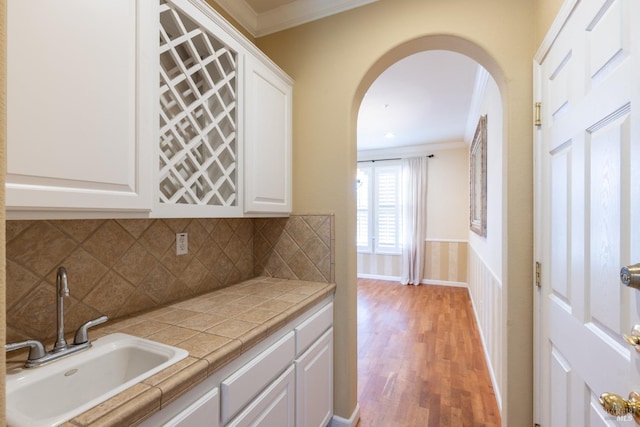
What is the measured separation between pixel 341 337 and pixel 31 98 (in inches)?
66.1

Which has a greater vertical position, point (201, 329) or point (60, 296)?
point (60, 296)

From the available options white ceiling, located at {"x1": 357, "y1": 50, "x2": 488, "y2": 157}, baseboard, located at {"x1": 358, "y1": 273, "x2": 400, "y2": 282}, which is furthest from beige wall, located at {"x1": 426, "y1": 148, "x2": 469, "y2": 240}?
baseboard, located at {"x1": 358, "y1": 273, "x2": 400, "y2": 282}

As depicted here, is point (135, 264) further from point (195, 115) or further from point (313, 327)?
point (313, 327)

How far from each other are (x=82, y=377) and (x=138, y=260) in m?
0.50

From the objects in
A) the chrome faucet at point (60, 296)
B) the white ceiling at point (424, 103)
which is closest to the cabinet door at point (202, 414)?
the chrome faucet at point (60, 296)

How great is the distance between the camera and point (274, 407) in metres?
1.15

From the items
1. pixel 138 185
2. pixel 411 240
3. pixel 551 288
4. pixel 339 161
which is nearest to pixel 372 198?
pixel 411 240

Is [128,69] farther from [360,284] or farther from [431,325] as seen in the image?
[360,284]

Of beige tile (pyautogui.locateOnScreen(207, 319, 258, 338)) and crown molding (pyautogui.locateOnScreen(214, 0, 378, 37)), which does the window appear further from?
beige tile (pyautogui.locateOnScreen(207, 319, 258, 338))

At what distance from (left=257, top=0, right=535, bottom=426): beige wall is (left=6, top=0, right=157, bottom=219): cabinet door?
979 mm

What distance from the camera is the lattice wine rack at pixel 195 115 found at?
3.69ft

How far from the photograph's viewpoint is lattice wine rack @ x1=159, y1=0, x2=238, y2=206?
3.69 feet

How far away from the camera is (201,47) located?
133 cm

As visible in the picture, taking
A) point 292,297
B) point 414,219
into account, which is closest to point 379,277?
point 414,219
